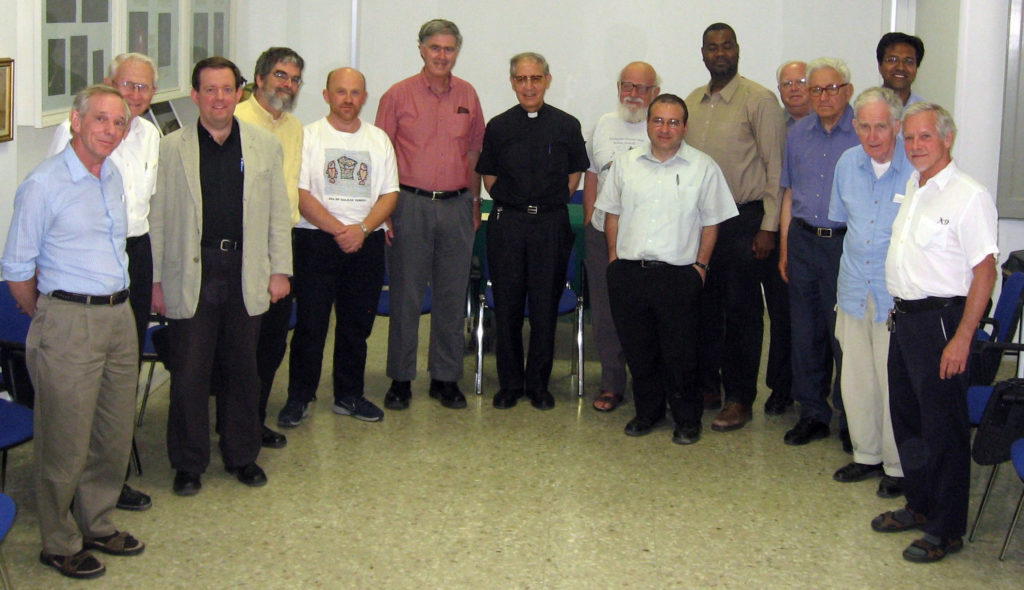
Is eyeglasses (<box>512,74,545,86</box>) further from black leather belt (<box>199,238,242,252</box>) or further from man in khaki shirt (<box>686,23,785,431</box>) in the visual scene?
black leather belt (<box>199,238,242,252</box>)

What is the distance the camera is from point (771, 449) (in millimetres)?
4746

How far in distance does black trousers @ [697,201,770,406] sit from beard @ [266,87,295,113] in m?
2.01

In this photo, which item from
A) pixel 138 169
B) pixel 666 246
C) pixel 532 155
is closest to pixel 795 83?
pixel 666 246

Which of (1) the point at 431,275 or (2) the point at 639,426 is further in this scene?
(1) the point at 431,275

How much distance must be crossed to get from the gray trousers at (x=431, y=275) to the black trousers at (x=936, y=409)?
86.1 inches

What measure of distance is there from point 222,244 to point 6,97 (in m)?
1.10

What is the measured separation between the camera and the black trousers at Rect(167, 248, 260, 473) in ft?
13.0

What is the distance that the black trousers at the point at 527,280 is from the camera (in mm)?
5129

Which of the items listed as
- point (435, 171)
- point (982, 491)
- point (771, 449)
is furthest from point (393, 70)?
point (982, 491)

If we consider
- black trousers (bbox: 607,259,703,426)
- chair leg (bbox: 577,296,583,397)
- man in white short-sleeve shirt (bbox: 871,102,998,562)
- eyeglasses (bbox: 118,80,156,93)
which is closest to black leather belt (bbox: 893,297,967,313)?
man in white short-sleeve shirt (bbox: 871,102,998,562)

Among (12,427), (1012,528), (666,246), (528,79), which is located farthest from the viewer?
(528,79)

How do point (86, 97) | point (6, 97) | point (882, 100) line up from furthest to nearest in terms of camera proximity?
point (6, 97) < point (882, 100) < point (86, 97)

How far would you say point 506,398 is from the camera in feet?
17.4

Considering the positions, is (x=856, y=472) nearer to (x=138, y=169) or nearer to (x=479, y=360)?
(x=479, y=360)
